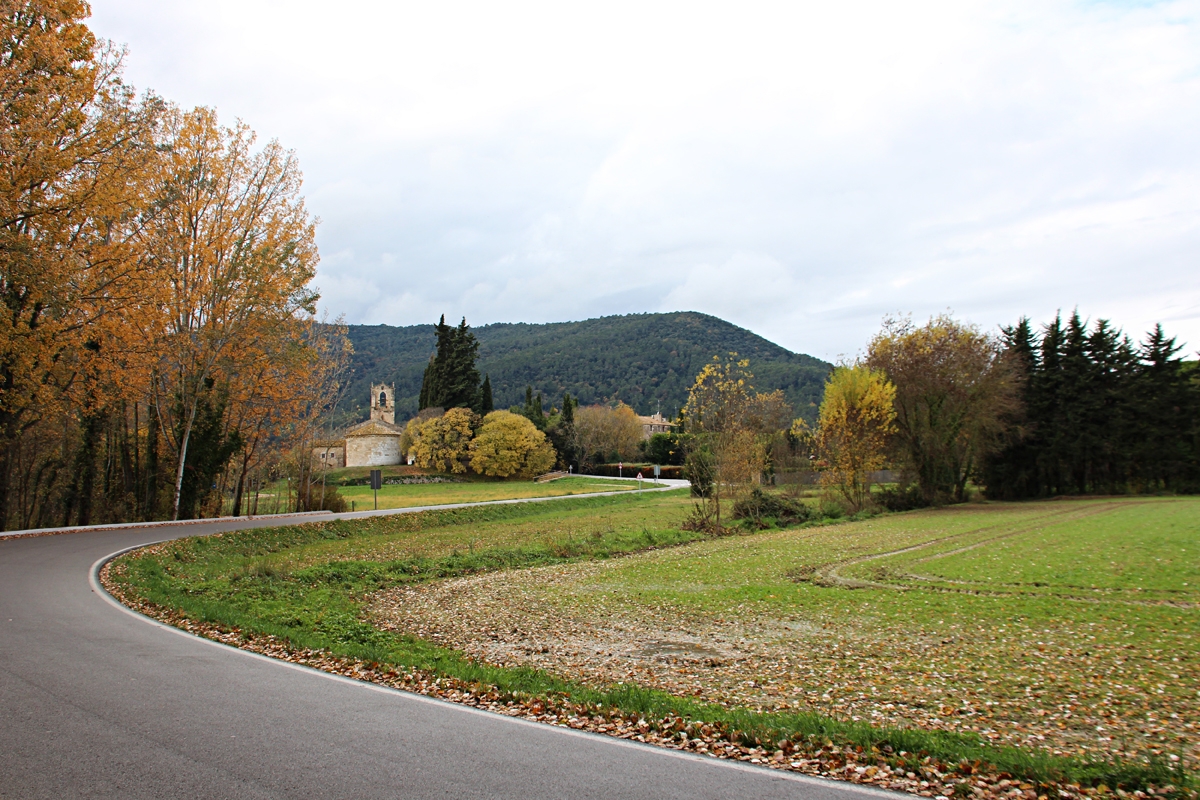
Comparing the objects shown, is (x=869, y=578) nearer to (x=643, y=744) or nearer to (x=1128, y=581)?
(x=1128, y=581)

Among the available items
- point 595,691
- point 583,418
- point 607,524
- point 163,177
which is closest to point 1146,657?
point 595,691

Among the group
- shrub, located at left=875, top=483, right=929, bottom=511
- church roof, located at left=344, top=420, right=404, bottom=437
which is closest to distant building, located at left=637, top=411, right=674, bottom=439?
church roof, located at left=344, top=420, right=404, bottom=437

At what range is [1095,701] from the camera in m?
6.89

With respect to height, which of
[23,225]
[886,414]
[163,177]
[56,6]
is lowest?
[886,414]

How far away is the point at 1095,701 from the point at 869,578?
945cm

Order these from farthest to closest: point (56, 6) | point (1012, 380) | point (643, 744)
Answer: point (1012, 380)
point (56, 6)
point (643, 744)

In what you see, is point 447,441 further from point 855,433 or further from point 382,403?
point 855,433

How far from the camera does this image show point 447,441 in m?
75.1

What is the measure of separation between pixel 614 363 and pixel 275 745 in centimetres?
16161

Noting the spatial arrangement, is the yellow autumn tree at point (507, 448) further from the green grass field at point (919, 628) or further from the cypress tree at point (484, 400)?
the green grass field at point (919, 628)

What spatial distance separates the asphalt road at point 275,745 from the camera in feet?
15.2

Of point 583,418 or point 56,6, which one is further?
point 583,418

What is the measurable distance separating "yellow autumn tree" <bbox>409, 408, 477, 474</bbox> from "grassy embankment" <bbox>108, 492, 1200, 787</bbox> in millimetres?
47768

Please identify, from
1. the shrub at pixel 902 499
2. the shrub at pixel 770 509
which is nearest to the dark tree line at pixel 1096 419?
the shrub at pixel 902 499
